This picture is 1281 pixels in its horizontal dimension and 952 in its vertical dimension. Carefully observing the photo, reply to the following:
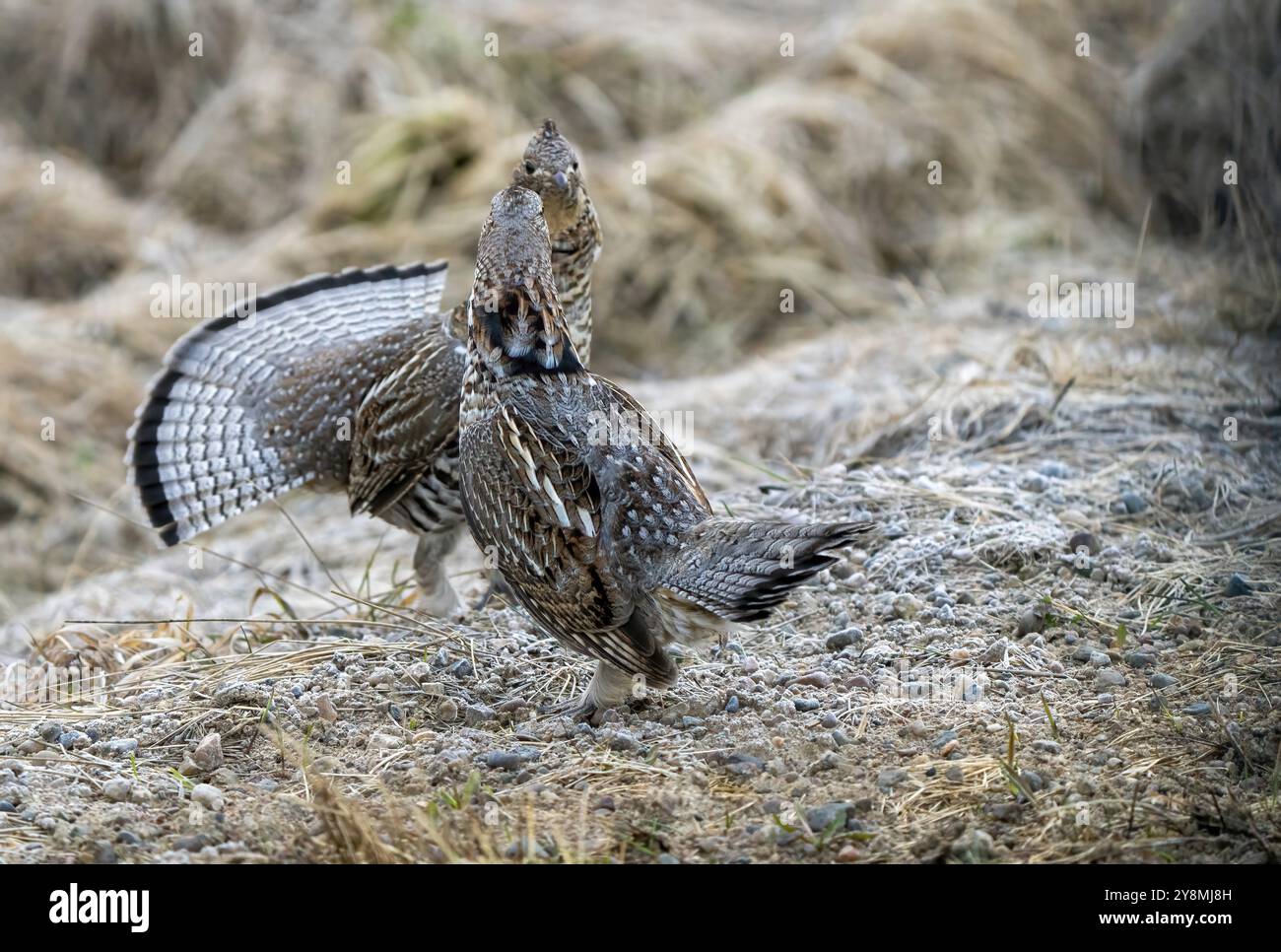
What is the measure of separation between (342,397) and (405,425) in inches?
25.2

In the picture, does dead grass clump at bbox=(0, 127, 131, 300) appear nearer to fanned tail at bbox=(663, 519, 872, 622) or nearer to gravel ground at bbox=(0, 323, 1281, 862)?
gravel ground at bbox=(0, 323, 1281, 862)

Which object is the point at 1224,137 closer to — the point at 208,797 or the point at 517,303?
the point at 517,303

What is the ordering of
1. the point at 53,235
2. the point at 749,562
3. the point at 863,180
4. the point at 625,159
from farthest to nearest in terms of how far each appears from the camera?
the point at 625,159 < the point at 863,180 < the point at 53,235 < the point at 749,562

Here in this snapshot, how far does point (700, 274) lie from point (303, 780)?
752 cm

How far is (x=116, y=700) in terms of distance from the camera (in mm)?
5285

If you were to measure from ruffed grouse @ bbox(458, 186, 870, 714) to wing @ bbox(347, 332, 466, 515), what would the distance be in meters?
0.78

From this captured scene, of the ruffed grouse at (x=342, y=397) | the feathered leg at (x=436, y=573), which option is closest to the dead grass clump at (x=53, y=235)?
the ruffed grouse at (x=342, y=397)

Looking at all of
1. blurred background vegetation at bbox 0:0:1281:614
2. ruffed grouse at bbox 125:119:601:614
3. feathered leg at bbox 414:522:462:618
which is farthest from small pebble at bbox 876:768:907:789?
blurred background vegetation at bbox 0:0:1281:614

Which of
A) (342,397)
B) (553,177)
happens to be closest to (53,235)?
(342,397)

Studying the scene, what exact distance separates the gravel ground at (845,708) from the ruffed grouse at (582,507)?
0.41 m

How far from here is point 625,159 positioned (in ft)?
39.8

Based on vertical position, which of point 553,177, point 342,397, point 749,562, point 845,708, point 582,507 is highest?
point 553,177

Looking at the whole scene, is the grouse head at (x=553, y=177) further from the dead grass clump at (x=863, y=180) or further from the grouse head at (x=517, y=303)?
the dead grass clump at (x=863, y=180)

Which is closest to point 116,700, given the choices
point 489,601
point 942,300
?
point 489,601
